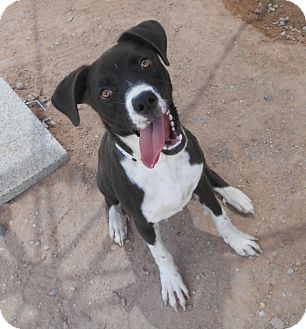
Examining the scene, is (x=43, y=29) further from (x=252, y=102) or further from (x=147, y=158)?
(x=147, y=158)

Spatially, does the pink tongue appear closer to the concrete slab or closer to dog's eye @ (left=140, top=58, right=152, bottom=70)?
dog's eye @ (left=140, top=58, right=152, bottom=70)

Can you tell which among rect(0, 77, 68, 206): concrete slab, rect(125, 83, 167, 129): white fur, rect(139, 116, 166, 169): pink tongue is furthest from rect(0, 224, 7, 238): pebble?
rect(125, 83, 167, 129): white fur

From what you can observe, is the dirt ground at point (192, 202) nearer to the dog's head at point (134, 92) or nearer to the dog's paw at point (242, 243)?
the dog's paw at point (242, 243)

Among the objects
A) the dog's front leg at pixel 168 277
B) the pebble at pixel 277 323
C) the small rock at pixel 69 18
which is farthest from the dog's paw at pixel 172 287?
the small rock at pixel 69 18

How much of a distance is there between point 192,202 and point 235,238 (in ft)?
1.76

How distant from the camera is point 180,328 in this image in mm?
3949

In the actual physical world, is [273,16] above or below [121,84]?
below

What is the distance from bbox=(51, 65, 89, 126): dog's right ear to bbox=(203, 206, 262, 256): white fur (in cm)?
142

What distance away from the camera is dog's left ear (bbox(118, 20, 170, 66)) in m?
3.16

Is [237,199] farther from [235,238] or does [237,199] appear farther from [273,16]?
[273,16]

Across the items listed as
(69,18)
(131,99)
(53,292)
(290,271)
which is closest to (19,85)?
(69,18)

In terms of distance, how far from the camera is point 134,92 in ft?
9.61

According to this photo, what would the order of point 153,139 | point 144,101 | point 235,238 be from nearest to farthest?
point 144,101 → point 153,139 → point 235,238

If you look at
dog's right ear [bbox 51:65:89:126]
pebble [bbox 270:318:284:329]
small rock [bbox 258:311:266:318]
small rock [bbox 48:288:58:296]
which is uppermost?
dog's right ear [bbox 51:65:89:126]
